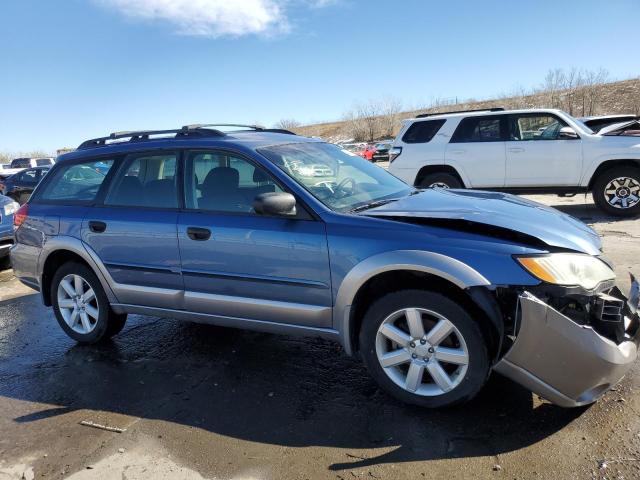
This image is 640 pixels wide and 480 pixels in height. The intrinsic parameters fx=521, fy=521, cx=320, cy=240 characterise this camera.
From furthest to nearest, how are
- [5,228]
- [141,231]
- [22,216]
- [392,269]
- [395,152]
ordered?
[395,152] < [5,228] < [22,216] < [141,231] < [392,269]

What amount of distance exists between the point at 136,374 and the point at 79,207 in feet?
4.97

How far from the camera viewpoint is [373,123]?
232 feet

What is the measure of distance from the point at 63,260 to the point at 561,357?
404 cm

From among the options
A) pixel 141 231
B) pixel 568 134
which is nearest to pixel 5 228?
pixel 141 231

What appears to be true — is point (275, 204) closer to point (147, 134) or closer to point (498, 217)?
Result: point (498, 217)

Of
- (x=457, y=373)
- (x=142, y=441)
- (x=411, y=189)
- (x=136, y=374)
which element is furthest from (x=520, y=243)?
(x=136, y=374)

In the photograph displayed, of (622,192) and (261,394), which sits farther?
(622,192)

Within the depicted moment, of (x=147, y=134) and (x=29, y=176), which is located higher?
(x=147, y=134)

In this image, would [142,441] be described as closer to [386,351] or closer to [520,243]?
[386,351]

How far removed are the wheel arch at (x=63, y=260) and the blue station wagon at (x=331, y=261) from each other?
0.05 ft

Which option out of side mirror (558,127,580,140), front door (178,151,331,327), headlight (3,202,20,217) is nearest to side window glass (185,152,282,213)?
front door (178,151,331,327)

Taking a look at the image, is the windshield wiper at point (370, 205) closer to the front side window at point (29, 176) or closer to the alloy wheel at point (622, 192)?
the alloy wheel at point (622, 192)

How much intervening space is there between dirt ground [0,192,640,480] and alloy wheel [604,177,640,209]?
6.29 meters

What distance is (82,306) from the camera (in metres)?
4.53
